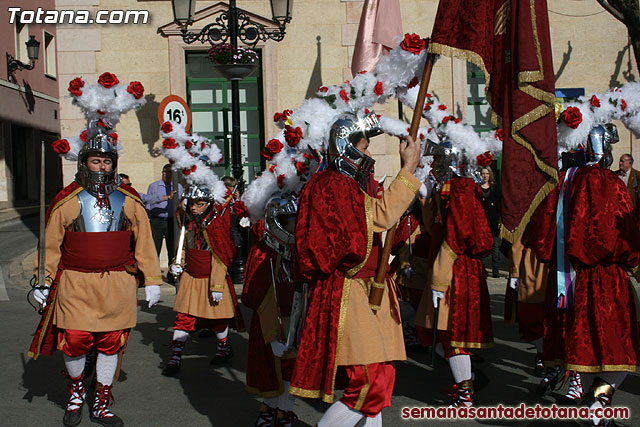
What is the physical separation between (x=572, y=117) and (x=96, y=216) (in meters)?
3.54

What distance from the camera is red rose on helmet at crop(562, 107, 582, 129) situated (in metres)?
5.38

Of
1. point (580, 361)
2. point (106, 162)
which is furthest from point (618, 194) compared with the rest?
point (106, 162)

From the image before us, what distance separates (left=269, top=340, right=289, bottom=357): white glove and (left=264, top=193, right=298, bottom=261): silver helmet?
518 millimetres

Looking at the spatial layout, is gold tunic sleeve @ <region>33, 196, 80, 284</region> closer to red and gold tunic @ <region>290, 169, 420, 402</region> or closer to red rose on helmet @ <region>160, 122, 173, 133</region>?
red and gold tunic @ <region>290, 169, 420, 402</region>

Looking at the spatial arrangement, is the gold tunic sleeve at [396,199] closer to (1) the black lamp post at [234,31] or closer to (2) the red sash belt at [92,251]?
(2) the red sash belt at [92,251]

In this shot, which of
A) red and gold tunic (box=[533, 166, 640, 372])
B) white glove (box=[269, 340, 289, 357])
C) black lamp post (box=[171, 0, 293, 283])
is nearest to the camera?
white glove (box=[269, 340, 289, 357])

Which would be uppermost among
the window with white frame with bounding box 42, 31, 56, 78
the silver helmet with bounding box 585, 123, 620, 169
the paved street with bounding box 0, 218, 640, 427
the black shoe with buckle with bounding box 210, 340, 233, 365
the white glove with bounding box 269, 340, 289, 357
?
the window with white frame with bounding box 42, 31, 56, 78

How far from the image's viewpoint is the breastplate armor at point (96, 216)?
5336 millimetres

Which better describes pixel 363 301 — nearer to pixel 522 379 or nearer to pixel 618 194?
pixel 618 194

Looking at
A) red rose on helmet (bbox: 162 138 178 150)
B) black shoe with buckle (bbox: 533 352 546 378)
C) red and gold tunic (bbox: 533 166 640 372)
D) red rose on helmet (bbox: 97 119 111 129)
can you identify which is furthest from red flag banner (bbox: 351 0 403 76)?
red and gold tunic (bbox: 533 166 640 372)

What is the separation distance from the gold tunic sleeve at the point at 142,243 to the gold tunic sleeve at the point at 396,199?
237 cm

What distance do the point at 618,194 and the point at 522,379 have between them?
7.04ft

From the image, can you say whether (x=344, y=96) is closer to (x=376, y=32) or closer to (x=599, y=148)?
(x=599, y=148)

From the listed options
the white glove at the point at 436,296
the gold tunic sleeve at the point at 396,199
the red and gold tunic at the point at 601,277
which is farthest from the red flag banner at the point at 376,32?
the gold tunic sleeve at the point at 396,199
